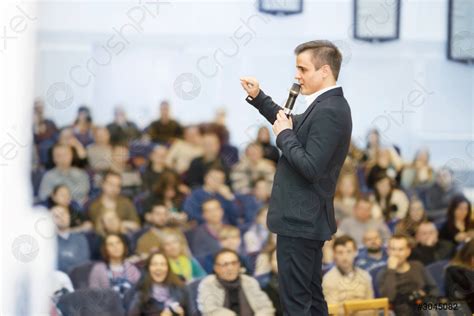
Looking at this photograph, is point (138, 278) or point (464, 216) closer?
point (138, 278)

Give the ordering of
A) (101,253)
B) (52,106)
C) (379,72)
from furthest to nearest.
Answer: (379,72)
(52,106)
(101,253)

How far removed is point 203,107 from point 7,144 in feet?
4.18

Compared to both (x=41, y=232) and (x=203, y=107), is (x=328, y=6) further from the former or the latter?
(x=41, y=232)

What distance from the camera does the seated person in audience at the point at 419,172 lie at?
502cm

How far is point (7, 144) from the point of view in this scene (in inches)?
161

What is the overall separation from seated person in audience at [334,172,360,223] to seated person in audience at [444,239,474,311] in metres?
0.63

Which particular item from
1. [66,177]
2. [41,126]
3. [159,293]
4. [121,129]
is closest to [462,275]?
[159,293]

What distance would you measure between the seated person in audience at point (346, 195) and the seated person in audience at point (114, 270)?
1.21m

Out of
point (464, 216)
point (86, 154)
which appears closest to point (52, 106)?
point (86, 154)

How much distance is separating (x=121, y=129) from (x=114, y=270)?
0.94 metres

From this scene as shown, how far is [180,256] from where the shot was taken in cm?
441

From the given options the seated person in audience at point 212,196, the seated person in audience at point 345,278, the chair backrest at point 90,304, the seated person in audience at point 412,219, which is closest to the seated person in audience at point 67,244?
the chair backrest at point 90,304

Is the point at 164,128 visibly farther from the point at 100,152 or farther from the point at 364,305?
the point at 364,305

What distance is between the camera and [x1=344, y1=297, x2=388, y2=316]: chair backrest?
3.80 metres
